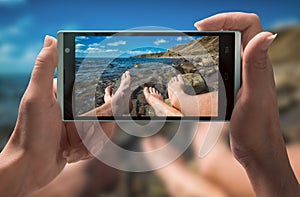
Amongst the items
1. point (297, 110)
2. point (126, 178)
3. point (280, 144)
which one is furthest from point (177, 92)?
point (297, 110)

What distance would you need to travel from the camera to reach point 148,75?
74 centimetres

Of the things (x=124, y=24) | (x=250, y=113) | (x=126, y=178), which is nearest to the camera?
(x=250, y=113)

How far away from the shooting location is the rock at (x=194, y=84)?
2.35 feet

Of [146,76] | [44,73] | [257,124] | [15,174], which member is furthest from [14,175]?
[257,124]

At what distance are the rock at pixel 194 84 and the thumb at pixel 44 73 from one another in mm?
214

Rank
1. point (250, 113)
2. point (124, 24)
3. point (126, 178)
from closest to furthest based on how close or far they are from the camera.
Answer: point (250, 113)
point (124, 24)
point (126, 178)

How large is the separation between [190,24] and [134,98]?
0.75m

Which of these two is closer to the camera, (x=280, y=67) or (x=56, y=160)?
(x=56, y=160)

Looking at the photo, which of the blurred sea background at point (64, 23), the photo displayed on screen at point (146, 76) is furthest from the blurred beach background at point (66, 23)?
the photo displayed on screen at point (146, 76)

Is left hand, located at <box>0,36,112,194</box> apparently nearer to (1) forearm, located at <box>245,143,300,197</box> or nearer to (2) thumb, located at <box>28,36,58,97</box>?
(2) thumb, located at <box>28,36,58,97</box>

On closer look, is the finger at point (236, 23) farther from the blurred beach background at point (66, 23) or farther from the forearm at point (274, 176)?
the blurred beach background at point (66, 23)

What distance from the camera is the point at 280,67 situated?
1.63 m

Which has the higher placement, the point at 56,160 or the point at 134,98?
the point at 134,98

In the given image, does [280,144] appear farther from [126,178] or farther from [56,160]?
[126,178]
